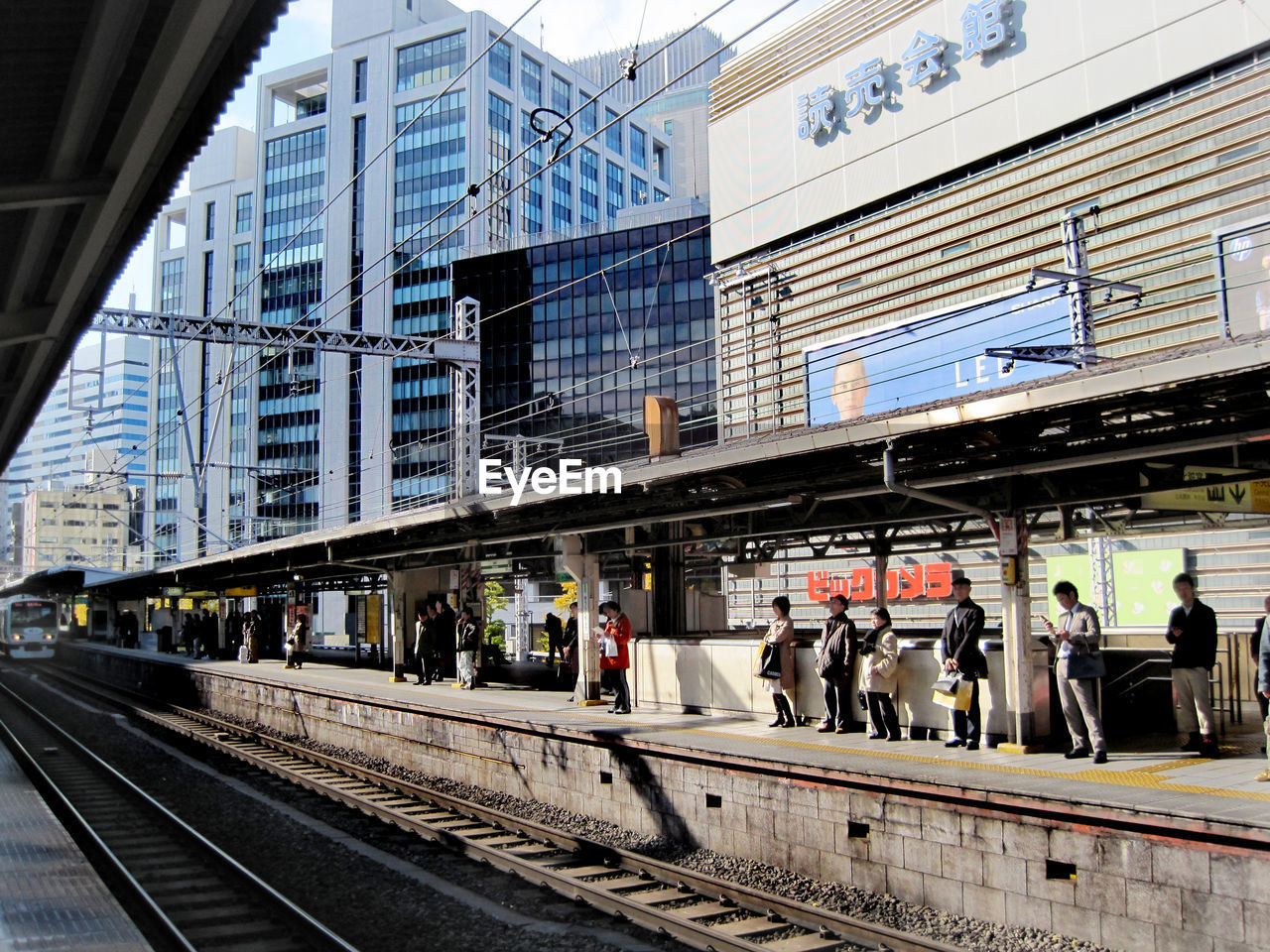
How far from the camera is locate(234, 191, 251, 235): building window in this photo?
287ft

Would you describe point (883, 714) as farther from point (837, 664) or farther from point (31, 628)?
point (31, 628)

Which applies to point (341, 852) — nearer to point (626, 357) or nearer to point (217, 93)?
point (217, 93)

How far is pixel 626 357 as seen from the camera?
207ft

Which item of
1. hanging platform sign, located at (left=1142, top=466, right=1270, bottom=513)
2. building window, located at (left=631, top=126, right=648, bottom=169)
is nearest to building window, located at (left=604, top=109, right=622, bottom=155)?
building window, located at (left=631, top=126, right=648, bottom=169)

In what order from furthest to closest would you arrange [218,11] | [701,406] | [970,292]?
1. [701,406]
2. [970,292]
3. [218,11]

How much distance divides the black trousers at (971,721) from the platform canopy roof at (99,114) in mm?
7850

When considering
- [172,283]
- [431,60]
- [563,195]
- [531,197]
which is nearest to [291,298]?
[531,197]

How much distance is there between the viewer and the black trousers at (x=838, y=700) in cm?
1084

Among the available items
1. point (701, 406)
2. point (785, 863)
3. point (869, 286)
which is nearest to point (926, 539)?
point (785, 863)

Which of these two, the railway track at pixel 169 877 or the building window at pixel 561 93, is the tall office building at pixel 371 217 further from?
the railway track at pixel 169 877

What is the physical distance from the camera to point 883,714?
34.0 feet

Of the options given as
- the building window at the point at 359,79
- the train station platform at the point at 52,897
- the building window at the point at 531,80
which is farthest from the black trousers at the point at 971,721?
the building window at the point at 359,79

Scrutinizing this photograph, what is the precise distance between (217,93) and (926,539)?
12.3 meters

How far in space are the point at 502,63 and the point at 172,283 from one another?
149 feet
